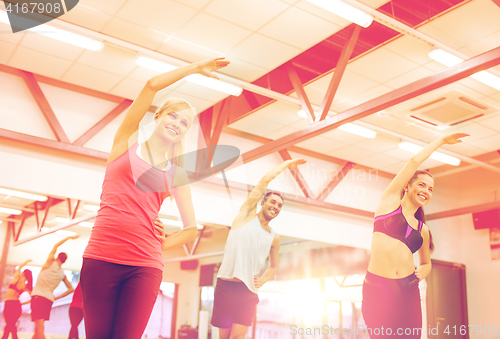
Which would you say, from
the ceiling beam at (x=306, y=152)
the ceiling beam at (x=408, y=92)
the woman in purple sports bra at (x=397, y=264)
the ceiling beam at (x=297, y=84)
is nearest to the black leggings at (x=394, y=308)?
the woman in purple sports bra at (x=397, y=264)

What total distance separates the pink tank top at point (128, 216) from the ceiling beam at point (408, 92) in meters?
3.69

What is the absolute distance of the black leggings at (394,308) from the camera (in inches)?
91.4

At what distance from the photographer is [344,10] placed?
13.2 feet

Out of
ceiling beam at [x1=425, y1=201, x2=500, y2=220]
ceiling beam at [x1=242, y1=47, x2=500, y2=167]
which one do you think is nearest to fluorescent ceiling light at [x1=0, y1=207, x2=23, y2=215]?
ceiling beam at [x1=242, y1=47, x2=500, y2=167]

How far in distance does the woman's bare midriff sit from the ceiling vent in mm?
4180

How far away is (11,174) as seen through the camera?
5.84 m

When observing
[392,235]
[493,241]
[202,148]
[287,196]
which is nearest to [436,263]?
[493,241]

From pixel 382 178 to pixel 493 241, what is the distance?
99.1 inches

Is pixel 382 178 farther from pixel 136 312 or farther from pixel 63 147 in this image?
pixel 136 312

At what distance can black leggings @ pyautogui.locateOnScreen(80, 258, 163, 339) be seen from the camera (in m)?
1.23

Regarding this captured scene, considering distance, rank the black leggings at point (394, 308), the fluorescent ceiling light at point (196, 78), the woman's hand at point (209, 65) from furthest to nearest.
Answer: the fluorescent ceiling light at point (196, 78) < the black leggings at point (394, 308) < the woman's hand at point (209, 65)

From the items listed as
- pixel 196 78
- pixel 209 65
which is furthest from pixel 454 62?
pixel 209 65

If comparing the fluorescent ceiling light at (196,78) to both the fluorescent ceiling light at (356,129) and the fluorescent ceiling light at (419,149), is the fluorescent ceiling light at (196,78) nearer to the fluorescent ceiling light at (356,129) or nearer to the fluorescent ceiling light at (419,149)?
the fluorescent ceiling light at (356,129)
